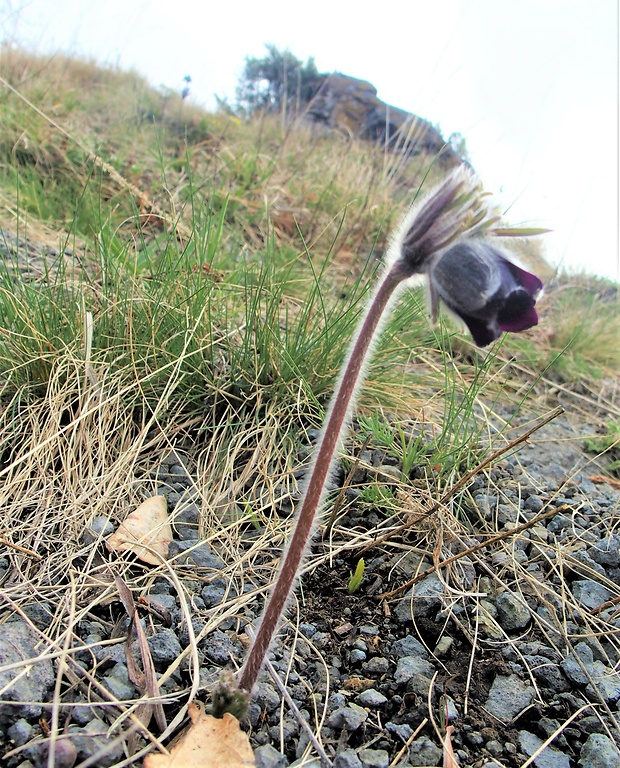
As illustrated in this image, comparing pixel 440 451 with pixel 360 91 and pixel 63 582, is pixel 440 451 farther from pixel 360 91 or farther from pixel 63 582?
pixel 360 91

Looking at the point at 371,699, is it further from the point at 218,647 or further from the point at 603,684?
the point at 603,684

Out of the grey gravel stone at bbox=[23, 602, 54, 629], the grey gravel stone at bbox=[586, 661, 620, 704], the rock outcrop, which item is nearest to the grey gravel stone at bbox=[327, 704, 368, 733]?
the grey gravel stone at bbox=[586, 661, 620, 704]

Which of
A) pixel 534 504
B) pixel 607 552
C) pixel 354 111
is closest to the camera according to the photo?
pixel 607 552

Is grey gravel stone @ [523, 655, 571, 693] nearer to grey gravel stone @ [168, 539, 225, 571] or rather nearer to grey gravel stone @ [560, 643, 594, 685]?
grey gravel stone @ [560, 643, 594, 685]

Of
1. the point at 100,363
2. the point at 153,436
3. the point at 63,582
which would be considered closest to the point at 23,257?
the point at 100,363

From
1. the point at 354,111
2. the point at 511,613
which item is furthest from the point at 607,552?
the point at 354,111
